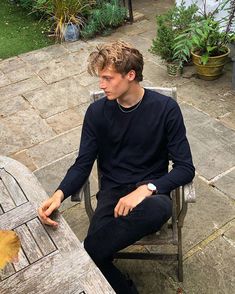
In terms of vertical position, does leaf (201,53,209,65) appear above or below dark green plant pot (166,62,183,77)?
above

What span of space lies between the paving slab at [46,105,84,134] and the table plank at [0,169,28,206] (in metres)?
1.94

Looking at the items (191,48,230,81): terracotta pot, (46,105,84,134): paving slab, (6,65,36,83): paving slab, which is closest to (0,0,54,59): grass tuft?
(6,65,36,83): paving slab

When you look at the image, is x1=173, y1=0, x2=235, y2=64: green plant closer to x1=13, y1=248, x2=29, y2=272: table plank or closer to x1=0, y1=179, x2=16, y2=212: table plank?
x1=0, y1=179, x2=16, y2=212: table plank

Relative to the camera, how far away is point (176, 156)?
215cm

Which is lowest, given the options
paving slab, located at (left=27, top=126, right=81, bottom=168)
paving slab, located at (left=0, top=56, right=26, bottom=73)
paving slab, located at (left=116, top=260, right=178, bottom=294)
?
paving slab, located at (left=0, top=56, right=26, bottom=73)

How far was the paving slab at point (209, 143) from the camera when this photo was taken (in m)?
3.35

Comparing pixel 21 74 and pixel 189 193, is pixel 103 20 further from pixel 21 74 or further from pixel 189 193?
pixel 189 193

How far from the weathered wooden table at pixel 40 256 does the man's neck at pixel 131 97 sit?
64 cm

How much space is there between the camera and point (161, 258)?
2400mm

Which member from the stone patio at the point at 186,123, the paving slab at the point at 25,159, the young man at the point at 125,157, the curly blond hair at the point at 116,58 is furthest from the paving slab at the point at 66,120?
the curly blond hair at the point at 116,58

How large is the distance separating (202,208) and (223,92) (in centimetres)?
179

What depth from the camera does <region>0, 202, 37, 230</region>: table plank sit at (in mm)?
1845

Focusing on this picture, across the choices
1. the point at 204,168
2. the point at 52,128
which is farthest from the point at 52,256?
the point at 52,128

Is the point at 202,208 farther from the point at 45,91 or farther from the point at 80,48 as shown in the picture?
the point at 80,48
